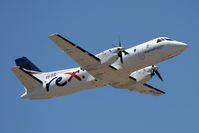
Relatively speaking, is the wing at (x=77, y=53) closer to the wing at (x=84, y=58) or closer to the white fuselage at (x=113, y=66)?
the wing at (x=84, y=58)

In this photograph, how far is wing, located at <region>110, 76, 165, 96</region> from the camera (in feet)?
135

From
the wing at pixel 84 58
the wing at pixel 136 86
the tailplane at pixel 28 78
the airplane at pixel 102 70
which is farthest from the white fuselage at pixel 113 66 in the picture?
the wing at pixel 136 86

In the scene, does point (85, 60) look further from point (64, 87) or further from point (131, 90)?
point (131, 90)

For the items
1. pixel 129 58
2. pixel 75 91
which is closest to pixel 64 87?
pixel 75 91

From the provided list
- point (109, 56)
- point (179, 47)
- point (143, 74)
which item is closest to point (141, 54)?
point (109, 56)

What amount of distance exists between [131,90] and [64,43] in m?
9.73

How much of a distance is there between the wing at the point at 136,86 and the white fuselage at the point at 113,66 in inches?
67.1

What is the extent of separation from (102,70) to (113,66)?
0.99 metres

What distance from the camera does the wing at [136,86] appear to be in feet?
135

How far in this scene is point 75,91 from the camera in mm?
40000

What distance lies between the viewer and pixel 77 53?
36.9 metres

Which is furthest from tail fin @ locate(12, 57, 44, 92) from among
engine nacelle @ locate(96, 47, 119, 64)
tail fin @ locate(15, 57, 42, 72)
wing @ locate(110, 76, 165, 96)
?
engine nacelle @ locate(96, 47, 119, 64)

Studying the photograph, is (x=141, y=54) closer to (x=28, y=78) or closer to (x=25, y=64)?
(x=28, y=78)

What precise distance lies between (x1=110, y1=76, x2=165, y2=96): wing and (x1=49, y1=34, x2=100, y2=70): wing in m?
3.90
